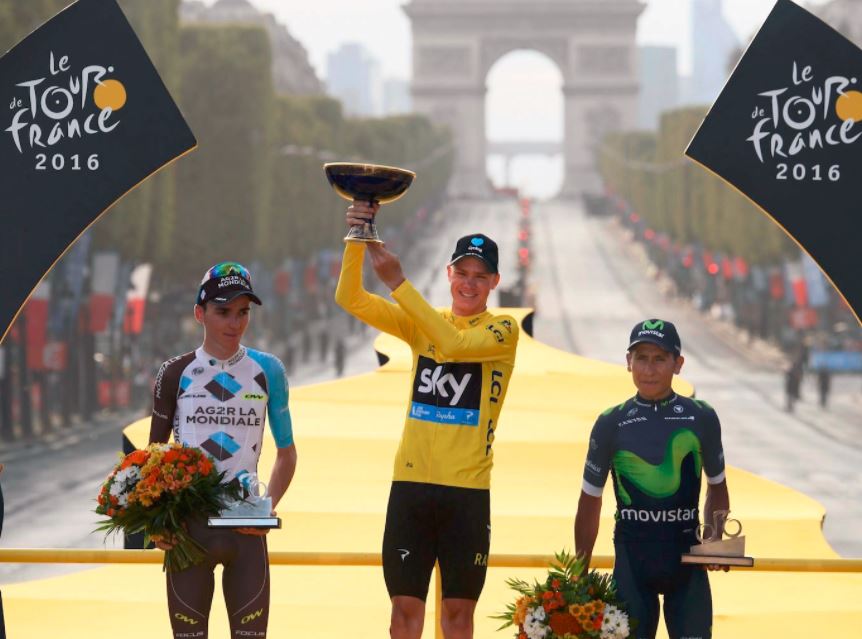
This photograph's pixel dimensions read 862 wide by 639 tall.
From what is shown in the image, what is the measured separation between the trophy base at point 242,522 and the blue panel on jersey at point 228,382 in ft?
1.84

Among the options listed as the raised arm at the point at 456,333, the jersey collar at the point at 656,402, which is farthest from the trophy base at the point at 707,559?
the raised arm at the point at 456,333

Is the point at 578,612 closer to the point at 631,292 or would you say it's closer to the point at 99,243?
the point at 99,243

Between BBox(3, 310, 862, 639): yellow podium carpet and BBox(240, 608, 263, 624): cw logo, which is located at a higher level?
BBox(3, 310, 862, 639): yellow podium carpet

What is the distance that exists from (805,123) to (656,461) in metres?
2.77

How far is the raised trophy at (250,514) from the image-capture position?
22.9 ft

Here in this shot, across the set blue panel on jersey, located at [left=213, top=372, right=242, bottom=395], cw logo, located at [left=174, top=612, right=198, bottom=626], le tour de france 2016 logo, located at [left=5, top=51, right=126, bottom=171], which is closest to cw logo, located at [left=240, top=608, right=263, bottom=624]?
cw logo, located at [left=174, top=612, right=198, bottom=626]

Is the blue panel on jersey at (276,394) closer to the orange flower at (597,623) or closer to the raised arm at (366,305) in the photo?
the raised arm at (366,305)

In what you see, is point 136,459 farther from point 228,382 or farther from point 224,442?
point 228,382

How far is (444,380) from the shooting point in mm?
7410

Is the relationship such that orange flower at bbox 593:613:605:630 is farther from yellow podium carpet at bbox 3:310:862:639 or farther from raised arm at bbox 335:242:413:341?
yellow podium carpet at bbox 3:310:862:639

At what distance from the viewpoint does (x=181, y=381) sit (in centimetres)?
729

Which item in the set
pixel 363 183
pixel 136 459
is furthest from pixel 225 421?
pixel 363 183

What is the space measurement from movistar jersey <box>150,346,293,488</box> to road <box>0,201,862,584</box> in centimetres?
→ 831

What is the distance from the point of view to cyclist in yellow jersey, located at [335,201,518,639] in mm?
7324
